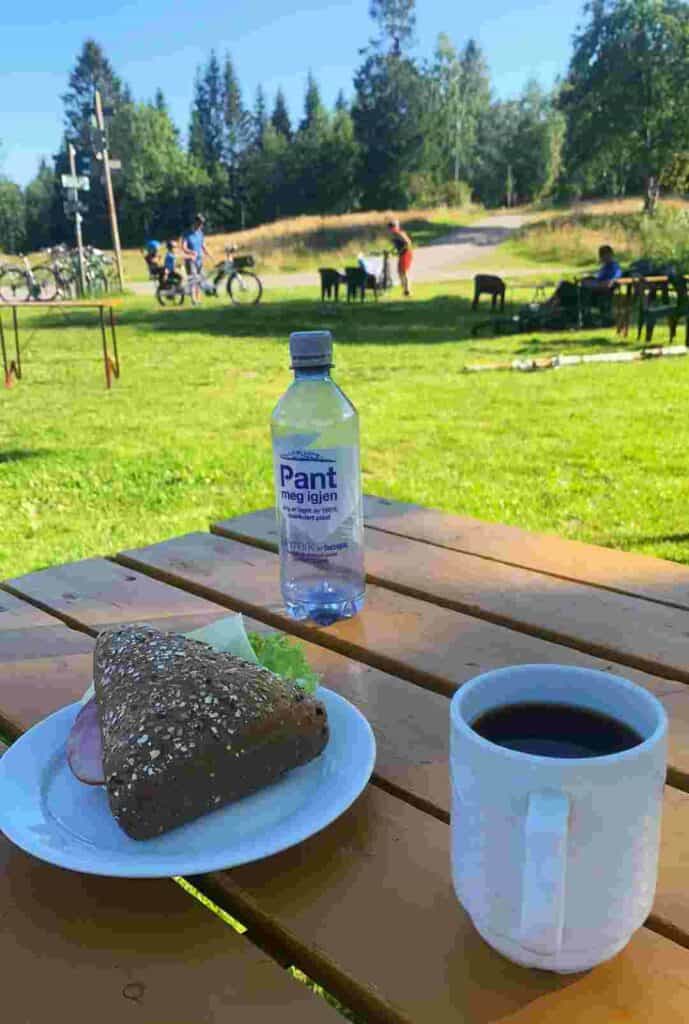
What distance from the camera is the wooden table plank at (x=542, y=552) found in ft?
5.30

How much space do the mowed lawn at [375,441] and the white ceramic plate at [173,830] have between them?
128 inches

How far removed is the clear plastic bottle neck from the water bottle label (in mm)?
124

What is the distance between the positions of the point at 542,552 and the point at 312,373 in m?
0.67

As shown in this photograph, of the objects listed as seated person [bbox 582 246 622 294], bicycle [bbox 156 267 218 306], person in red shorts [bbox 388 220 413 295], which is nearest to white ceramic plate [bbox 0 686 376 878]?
seated person [bbox 582 246 622 294]

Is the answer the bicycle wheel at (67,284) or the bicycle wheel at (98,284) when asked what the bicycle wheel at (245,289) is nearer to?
the bicycle wheel at (67,284)

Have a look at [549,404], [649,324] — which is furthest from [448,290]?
[549,404]

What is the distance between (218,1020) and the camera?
0.69 metres

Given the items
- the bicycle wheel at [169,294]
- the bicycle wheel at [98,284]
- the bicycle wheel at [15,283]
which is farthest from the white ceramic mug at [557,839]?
the bicycle wheel at [98,284]

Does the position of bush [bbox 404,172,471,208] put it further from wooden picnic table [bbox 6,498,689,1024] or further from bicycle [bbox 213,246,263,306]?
wooden picnic table [bbox 6,498,689,1024]

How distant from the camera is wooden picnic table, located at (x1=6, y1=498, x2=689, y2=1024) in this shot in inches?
27.5

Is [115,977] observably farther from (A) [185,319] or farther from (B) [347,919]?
(A) [185,319]

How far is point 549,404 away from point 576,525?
3.42 m

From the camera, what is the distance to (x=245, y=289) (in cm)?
1900

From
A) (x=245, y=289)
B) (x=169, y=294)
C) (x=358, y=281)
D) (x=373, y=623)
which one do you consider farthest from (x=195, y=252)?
(x=373, y=623)
